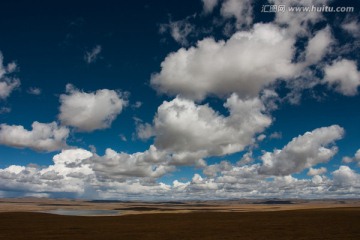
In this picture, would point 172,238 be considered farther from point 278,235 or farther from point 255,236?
point 278,235

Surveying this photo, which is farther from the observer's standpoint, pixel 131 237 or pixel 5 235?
pixel 5 235

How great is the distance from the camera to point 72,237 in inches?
1725

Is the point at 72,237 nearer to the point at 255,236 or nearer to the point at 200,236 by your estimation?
the point at 200,236

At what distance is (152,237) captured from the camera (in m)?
43.4

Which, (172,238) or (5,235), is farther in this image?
(5,235)

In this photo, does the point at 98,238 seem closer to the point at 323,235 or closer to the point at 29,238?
the point at 29,238

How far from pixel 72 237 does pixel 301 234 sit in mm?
30306

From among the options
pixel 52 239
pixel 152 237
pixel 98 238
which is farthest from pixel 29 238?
pixel 152 237

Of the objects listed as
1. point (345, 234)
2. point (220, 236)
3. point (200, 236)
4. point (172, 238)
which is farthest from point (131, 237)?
point (345, 234)

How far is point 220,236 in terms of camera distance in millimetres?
44000

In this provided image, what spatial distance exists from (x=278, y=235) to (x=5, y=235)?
123 ft

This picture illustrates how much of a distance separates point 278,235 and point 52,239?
28983mm

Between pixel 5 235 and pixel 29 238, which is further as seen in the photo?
pixel 5 235

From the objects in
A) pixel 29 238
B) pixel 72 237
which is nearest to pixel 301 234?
pixel 72 237
